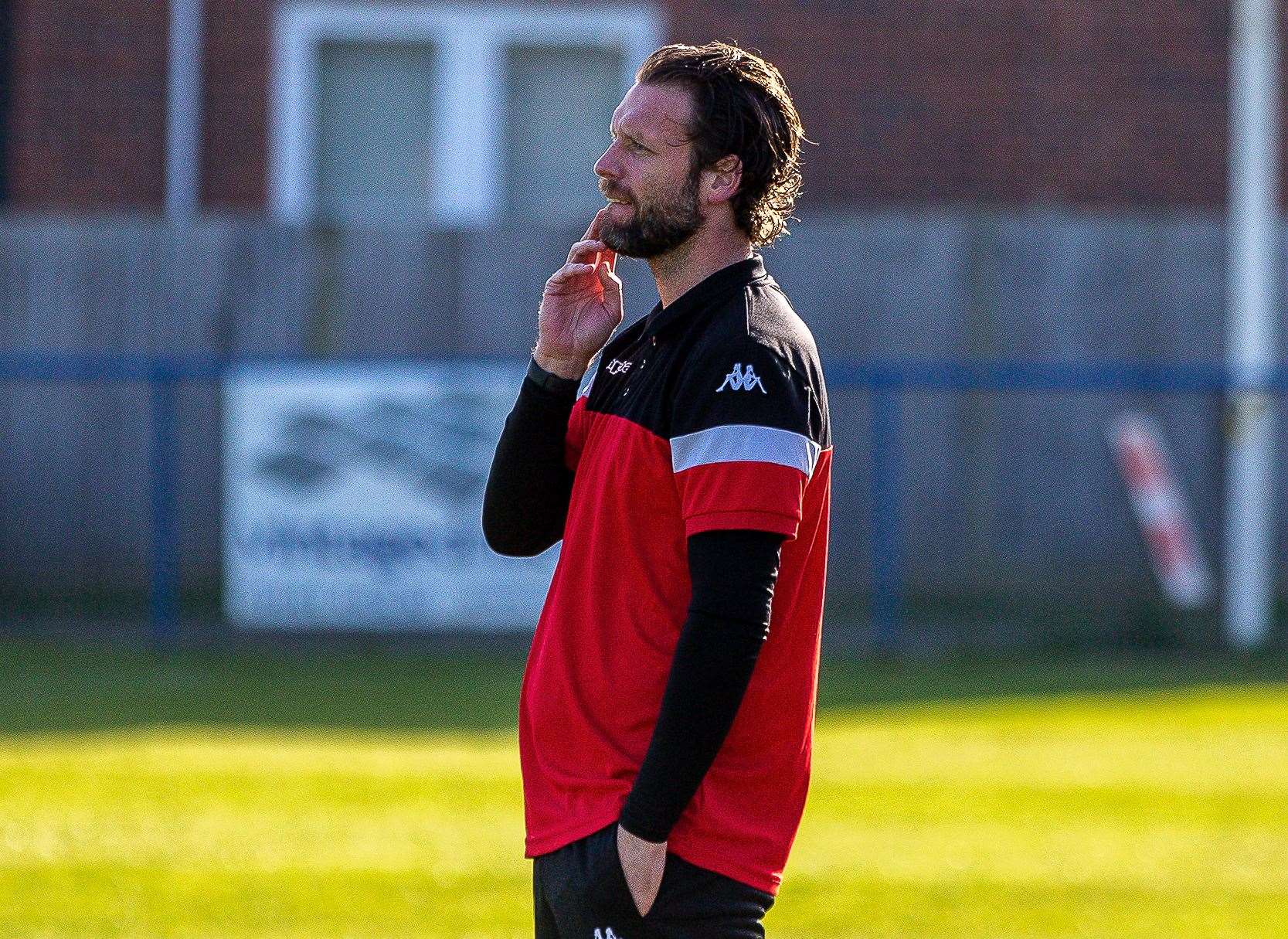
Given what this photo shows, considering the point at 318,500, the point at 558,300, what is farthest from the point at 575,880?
the point at 318,500

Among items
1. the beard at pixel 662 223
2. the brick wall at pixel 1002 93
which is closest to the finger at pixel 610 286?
the beard at pixel 662 223

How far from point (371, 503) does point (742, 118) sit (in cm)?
908

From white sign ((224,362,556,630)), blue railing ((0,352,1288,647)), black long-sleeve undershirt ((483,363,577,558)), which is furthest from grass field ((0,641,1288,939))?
black long-sleeve undershirt ((483,363,577,558))

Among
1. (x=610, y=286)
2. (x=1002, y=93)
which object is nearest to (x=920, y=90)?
(x=1002, y=93)

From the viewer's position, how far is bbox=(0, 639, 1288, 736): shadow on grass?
9.74 meters

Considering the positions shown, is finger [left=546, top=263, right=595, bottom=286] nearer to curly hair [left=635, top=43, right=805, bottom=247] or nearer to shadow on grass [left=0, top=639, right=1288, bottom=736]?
curly hair [left=635, top=43, right=805, bottom=247]

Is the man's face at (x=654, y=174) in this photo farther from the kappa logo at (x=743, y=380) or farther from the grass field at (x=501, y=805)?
the grass field at (x=501, y=805)

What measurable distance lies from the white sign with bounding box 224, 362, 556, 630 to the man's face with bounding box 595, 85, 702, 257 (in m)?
8.73

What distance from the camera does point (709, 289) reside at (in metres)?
3.00

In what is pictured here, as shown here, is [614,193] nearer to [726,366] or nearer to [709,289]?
[709,289]

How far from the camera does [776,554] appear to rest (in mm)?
2799

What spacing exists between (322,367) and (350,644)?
A: 1.83 metres

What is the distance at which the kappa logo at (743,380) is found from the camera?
2.79 m

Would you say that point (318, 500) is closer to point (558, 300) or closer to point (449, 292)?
point (449, 292)
